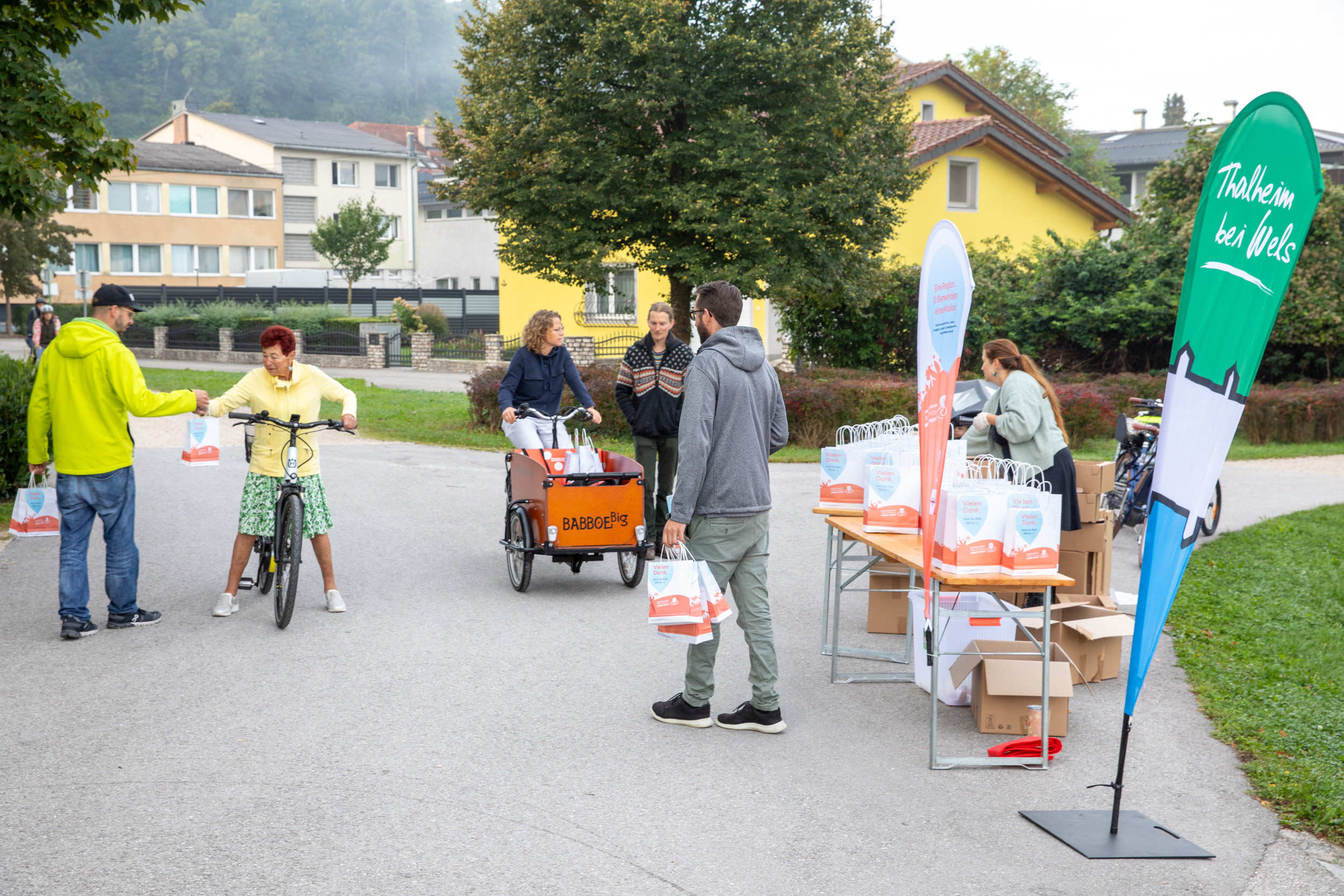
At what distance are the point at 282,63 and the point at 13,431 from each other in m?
127

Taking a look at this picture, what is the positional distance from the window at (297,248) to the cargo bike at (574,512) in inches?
2504

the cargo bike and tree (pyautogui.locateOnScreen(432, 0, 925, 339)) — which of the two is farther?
tree (pyautogui.locateOnScreen(432, 0, 925, 339))

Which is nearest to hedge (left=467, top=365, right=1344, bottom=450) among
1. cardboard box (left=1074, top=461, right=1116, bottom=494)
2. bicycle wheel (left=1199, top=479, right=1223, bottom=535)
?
bicycle wheel (left=1199, top=479, right=1223, bottom=535)

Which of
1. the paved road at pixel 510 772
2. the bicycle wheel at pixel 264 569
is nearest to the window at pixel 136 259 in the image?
the paved road at pixel 510 772

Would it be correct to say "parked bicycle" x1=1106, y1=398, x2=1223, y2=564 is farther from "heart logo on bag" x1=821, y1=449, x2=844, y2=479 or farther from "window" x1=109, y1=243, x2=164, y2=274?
"window" x1=109, y1=243, x2=164, y2=274

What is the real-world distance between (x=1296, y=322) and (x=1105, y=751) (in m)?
18.3

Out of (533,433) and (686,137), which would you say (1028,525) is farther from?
(686,137)

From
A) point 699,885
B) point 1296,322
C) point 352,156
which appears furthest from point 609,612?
point 352,156

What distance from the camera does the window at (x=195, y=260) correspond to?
6262 cm

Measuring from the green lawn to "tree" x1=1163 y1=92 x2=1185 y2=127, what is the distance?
11032cm

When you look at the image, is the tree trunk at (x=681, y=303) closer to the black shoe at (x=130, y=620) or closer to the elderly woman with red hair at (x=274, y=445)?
the elderly woman with red hair at (x=274, y=445)

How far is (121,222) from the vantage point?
60469mm

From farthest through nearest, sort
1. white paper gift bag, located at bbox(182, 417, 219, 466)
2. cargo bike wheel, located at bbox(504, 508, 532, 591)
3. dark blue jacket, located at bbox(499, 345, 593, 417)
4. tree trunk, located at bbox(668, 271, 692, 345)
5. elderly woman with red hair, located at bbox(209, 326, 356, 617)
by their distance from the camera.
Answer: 1. tree trunk, located at bbox(668, 271, 692, 345)
2. dark blue jacket, located at bbox(499, 345, 593, 417)
3. cargo bike wheel, located at bbox(504, 508, 532, 591)
4. elderly woman with red hair, located at bbox(209, 326, 356, 617)
5. white paper gift bag, located at bbox(182, 417, 219, 466)

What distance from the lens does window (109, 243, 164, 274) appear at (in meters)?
61.2
